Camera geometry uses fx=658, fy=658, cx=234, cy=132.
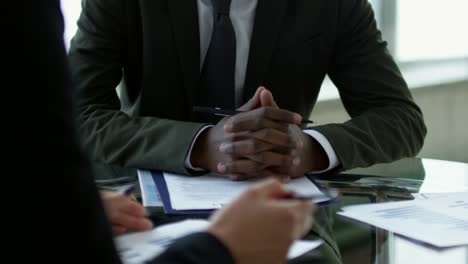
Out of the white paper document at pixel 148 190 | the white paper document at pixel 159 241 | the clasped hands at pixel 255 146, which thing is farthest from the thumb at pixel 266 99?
the white paper document at pixel 159 241

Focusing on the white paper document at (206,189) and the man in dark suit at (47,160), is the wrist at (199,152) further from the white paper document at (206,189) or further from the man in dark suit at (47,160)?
the man in dark suit at (47,160)

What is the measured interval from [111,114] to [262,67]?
0.40 metres

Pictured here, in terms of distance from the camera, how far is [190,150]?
1.29m

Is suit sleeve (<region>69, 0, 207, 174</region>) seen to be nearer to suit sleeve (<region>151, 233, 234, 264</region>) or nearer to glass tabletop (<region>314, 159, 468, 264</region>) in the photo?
glass tabletop (<region>314, 159, 468, 264</region>)

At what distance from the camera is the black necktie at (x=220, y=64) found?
162 cm

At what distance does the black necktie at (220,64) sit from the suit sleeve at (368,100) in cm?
29

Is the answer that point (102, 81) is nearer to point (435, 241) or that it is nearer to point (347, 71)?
point (347, 71)

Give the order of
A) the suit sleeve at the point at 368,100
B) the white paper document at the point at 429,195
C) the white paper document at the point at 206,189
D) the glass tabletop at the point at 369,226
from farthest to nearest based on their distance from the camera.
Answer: the suit sleeve at the point at 368,100
the white paper document at the point at 429,195
the white paper document at the point at 206,189
the glass tabletop at the point at 369,226

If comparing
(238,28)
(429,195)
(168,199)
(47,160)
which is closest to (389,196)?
(429,195)

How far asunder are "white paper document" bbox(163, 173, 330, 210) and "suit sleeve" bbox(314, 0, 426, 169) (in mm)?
191

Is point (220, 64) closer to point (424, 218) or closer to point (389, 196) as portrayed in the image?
point (389, 196)

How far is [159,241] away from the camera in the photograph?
880 mm

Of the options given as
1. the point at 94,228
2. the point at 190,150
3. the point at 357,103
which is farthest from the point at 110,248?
the point at 357,103

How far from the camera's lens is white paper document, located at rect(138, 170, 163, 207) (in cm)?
109
